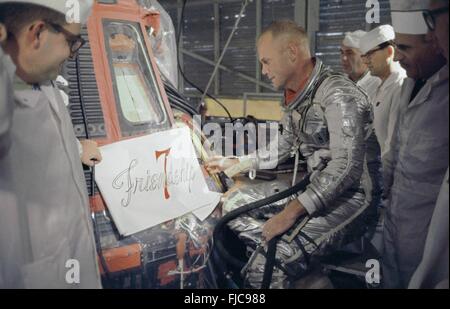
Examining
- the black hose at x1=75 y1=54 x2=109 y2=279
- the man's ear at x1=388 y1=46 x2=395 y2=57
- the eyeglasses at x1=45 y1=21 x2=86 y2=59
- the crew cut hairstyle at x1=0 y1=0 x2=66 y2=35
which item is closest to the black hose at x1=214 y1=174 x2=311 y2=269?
the black hose at x1=75 y1=54 x2=109 y2=279

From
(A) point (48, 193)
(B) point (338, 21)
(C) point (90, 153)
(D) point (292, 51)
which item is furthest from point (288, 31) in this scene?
(A) point (48, 193)

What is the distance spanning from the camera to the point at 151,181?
123 centimetres

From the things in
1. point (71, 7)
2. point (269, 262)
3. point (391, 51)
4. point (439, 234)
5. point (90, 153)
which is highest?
point (71, 7)

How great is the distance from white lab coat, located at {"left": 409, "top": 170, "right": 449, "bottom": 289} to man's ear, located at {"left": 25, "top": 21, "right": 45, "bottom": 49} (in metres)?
0.93

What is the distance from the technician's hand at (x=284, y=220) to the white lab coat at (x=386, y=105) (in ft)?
1.00

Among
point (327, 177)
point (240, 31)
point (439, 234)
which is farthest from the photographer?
point (240, 31)

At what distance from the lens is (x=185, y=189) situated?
4.25ft

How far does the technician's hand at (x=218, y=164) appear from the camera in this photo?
56.6 inches

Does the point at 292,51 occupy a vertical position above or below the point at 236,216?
above

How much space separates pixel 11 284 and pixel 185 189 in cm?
52

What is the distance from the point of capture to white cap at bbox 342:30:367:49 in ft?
4.36

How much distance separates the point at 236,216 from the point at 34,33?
766 mm

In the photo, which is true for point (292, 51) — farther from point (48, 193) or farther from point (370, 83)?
point (48, 193)

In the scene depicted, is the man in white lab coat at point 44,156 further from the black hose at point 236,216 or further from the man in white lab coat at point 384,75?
the man in white lab coat at point 384,75
